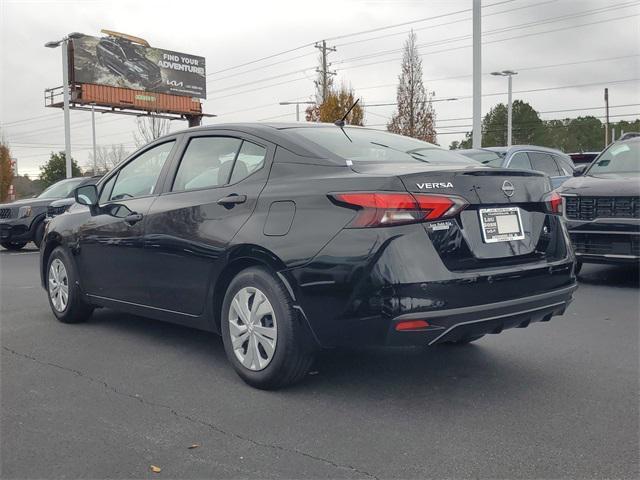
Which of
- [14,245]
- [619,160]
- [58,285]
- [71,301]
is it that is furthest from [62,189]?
[619,160]

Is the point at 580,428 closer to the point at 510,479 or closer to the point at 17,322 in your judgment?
the point at 510,479

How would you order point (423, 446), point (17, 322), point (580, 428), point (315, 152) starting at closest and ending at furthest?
point (423, 446)
point (580, 428)
point (315, 152)
point (17, 322)

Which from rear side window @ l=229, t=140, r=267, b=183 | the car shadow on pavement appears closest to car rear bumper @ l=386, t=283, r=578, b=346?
rear side window @ l=229, t=140, r=267, b=183

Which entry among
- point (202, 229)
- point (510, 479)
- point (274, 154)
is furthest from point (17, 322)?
point (510, 479)

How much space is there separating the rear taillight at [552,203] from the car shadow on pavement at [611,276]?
4.38 m

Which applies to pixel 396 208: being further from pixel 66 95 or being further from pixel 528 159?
pixel 66 95

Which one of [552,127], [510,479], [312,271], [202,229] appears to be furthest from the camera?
[552,127]

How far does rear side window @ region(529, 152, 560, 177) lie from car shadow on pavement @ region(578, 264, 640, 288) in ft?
7.44

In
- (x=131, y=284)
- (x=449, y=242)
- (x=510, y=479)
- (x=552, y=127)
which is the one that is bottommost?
(x=510, y=479)

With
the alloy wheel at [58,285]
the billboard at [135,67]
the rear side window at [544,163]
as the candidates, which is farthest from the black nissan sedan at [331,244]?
the billboard at [135,67]

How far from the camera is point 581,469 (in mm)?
3104

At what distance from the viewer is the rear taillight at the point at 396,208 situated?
148 inches

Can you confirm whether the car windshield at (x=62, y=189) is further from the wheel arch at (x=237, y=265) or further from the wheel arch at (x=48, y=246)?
the wheel arch at (x=237, y=265)

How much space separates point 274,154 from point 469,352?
6.72 feet
